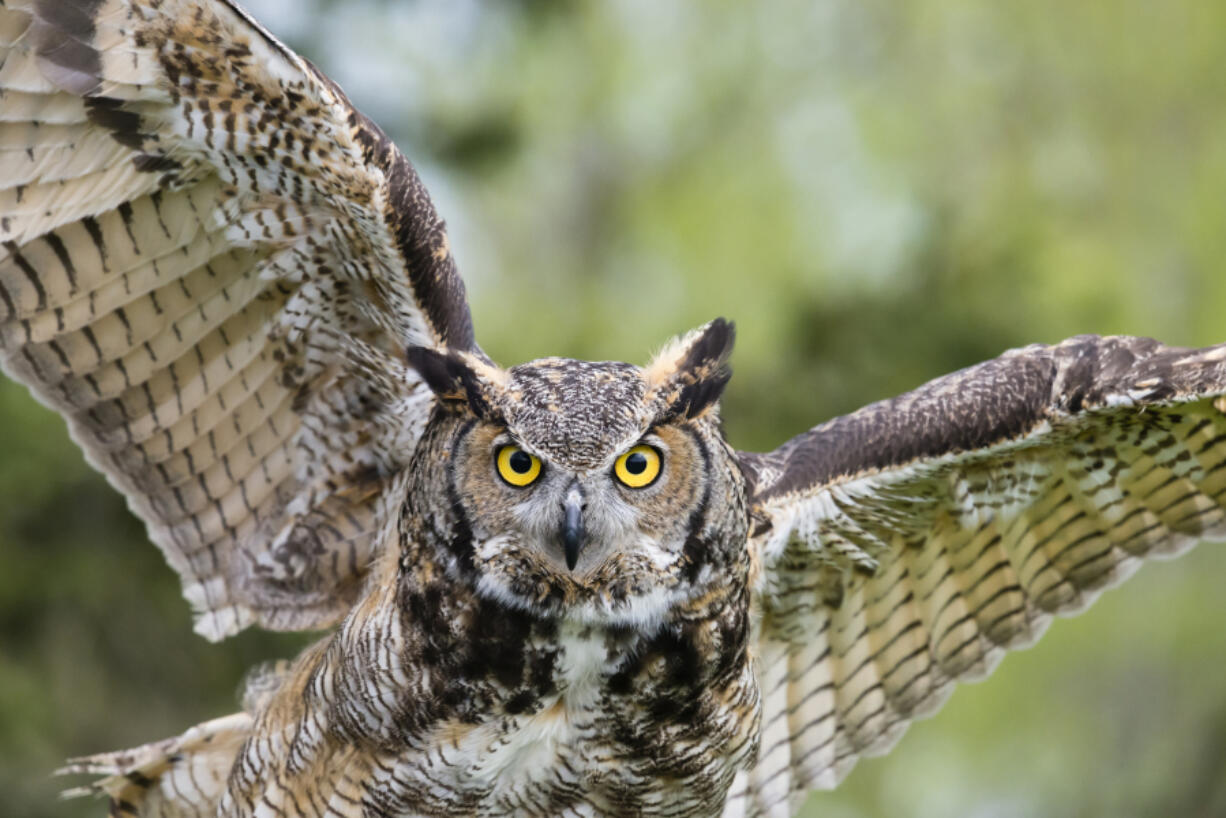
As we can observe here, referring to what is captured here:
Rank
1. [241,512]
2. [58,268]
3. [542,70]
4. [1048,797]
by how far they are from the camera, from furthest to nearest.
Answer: [1048,797]
[542,70]
[241,512]
[58,268]

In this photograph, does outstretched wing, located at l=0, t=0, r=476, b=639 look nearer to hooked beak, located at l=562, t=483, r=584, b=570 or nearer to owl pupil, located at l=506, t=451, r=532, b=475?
owl pupil, located at l=506, t=451, r=532, b=475

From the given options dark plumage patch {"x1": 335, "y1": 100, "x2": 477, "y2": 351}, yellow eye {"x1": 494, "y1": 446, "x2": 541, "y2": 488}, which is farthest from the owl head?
dark plumage patch {"x1": 335, "y1": 100, "x2": 477, "y2": 351}

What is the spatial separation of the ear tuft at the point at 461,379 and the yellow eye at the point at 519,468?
0.10 m

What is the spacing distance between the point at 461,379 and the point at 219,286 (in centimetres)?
92

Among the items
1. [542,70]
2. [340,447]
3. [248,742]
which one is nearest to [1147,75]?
[542,70]

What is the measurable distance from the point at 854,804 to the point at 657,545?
570cm

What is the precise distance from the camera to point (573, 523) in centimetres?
298

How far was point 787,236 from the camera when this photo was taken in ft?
24.2

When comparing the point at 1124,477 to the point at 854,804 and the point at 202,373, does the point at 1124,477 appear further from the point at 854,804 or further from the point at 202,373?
the point at 854,804

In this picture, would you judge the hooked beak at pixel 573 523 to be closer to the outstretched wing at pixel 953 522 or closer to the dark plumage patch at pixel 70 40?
the outstretched wing at pixel 953 522

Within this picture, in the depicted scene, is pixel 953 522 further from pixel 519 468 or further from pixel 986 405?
pixel 519 468

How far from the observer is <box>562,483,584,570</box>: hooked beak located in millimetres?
2982

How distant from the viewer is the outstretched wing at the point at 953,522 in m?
3.81

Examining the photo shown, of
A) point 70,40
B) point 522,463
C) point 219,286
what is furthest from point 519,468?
point 70,40
